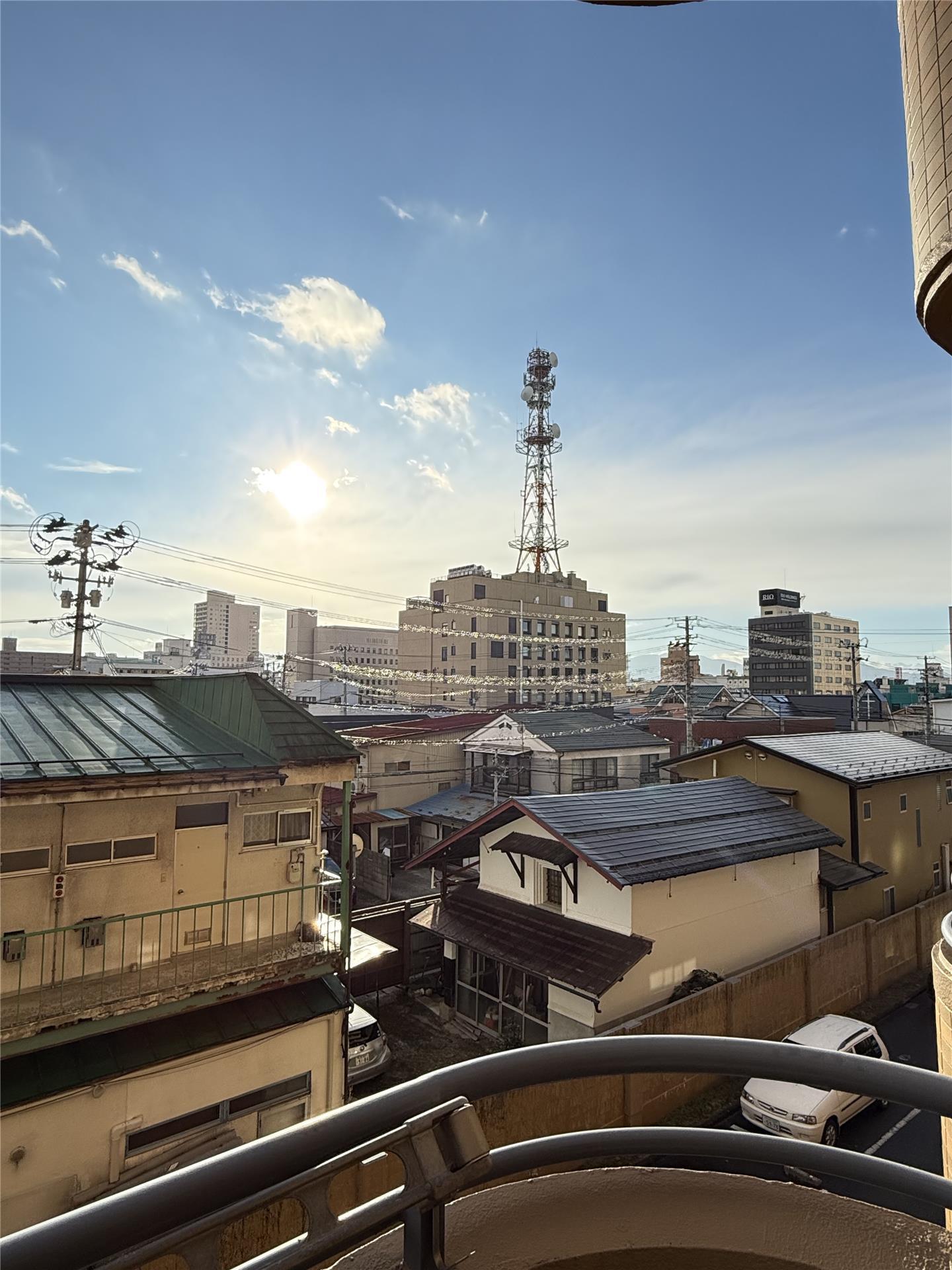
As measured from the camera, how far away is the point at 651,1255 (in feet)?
6.35

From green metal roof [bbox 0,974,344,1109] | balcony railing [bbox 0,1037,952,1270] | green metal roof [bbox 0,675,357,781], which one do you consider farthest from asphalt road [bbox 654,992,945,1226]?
balcony railing [bbox 0,1037,952,1270]

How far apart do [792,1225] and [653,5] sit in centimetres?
532

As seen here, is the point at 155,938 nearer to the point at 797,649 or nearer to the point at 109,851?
the point at 109,851

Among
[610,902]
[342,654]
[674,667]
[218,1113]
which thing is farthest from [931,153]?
[674,667]

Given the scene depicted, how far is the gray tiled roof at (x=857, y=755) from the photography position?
2008 centimetres

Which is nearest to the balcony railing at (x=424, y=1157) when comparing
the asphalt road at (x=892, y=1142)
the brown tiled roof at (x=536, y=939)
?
the asphalt road at (x=892, y=1142)

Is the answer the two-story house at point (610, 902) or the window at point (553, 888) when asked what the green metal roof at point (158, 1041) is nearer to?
the two-story house at point (610, 902)

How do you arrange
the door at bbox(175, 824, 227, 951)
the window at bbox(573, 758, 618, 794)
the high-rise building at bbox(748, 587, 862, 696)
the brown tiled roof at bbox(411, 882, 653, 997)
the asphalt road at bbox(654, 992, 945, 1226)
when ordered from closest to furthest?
the door at bbox(175, 824, 227, 951)
the asphalt road at bbox(654, 992, 945, 1226)
the brown tiled roof at bbox(411, 882, 653, 997)
the window at bbox(573, 758, 618, 794)
the high-rise building at bbox(748, 587, 862, 696)

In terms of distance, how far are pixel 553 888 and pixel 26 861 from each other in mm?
10568

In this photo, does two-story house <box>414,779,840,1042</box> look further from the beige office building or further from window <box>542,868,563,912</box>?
the beige office building

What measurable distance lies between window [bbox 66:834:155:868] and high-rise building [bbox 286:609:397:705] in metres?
26.9

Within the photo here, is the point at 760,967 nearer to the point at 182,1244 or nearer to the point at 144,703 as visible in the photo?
the point at 144,703

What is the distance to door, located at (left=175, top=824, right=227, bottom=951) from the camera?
9.04 metres

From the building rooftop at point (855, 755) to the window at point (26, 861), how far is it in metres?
18.8
